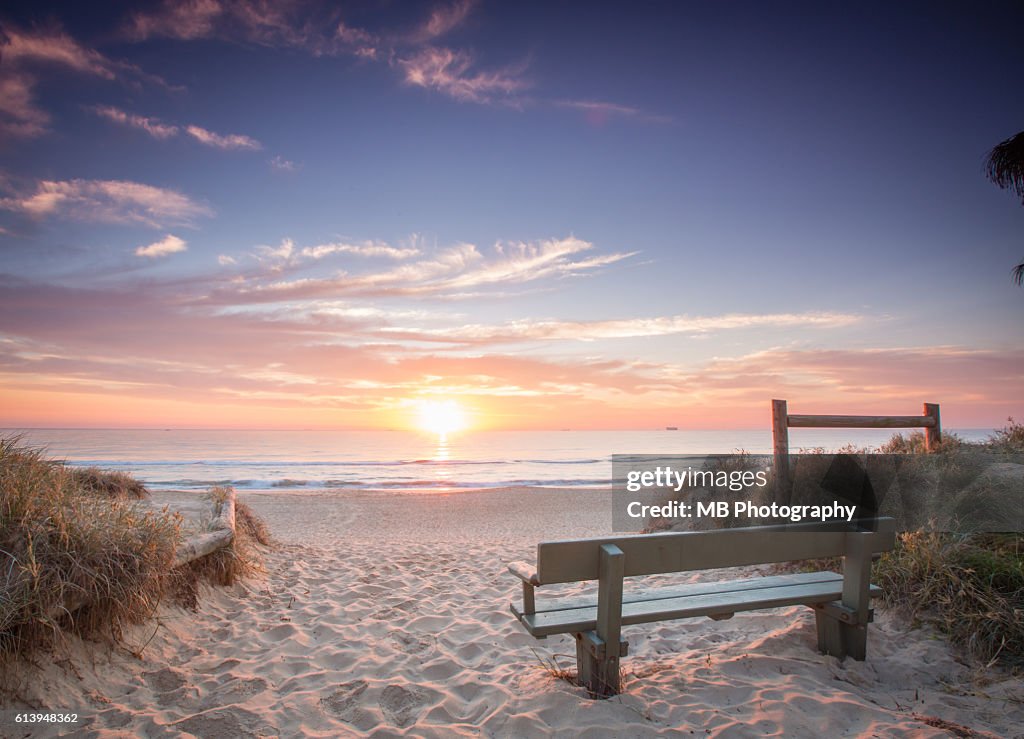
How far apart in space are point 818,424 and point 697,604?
619 centimetres

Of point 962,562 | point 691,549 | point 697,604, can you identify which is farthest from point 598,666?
point 962,562

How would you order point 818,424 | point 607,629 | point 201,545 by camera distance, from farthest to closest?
point 818,424 < point 201,545 < point 607,629

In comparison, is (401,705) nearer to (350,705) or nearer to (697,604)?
(350,705)

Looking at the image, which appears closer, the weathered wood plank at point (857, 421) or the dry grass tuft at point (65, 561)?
the dry grass tuft at point (65, 561)

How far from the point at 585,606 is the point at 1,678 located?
3.27 m

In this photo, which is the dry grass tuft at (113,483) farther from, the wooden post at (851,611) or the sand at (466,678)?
the wooden post at (851,611)

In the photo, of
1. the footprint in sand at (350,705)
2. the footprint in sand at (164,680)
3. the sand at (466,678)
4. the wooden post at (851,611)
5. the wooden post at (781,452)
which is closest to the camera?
the sand at (466,678)

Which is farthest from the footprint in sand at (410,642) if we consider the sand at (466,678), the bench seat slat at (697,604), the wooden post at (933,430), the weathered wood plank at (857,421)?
the wooden post at (933,430)

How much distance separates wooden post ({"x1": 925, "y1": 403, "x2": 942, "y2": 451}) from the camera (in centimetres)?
949

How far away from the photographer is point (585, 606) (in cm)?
355

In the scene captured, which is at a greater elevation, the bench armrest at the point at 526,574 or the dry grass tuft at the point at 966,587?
the bench armrest at the point at 526,574

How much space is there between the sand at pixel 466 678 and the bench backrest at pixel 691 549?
0.75 m

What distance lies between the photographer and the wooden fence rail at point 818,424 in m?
7.84

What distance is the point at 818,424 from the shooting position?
8594mm
